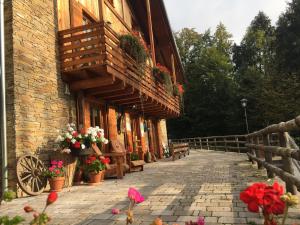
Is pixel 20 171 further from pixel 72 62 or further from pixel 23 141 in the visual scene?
pixel 72 62

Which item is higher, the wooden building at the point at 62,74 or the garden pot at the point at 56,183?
the wooden building at the point at 62,74

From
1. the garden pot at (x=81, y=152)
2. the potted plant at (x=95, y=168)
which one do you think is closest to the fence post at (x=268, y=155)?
the potted plant at (x=95, y=168)

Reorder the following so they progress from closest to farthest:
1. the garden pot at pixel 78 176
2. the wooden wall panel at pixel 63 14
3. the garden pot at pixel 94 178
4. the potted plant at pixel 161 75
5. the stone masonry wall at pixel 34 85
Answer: the stone masonry wall at pixel 34 85 < the garden pot at pixel 94 178 < the garden pot at pixel 78 176 < the wooden wall panel at pixel 63 14 < the potted plant at pixel 161 75

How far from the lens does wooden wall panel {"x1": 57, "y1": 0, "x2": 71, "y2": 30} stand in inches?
313

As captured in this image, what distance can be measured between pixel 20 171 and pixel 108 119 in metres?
4.52

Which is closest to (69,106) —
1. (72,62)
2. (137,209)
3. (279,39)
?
(72,62)

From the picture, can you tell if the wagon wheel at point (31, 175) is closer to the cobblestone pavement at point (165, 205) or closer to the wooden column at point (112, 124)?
the cobblestone pavement at point (165, 205)

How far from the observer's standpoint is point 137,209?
385 centimetres

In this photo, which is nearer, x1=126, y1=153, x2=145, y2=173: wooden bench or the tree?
x1=126, y1=153, x2=145, y2=173: wooden bench

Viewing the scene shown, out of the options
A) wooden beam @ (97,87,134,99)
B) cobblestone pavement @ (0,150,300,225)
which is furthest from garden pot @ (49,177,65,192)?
wooden beam @ (97,87,134,99)

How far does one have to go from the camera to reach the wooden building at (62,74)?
612 centimetres

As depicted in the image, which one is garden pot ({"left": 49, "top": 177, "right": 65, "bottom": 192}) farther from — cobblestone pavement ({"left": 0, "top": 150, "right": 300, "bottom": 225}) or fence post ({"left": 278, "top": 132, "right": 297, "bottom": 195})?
fence post ({"left": 278, "top": 132, "right": 297, "bottom": 195})

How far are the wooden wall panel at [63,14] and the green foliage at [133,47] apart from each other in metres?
1.53

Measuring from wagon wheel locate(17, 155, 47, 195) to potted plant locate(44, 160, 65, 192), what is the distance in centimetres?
16
